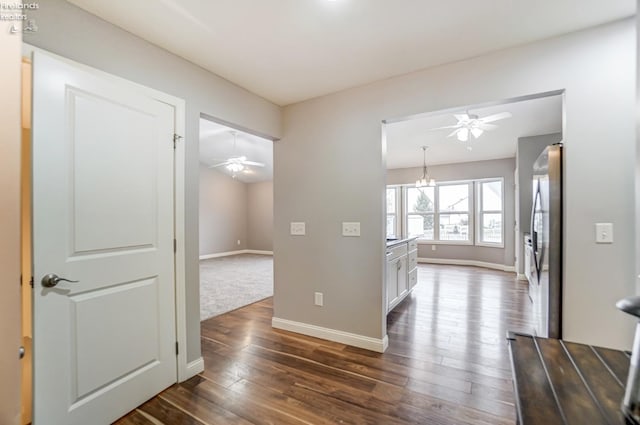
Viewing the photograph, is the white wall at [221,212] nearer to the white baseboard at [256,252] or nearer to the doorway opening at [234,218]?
the doorway opening at [234,218]

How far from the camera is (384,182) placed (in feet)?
8.52

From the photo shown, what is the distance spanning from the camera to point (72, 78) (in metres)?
1.54

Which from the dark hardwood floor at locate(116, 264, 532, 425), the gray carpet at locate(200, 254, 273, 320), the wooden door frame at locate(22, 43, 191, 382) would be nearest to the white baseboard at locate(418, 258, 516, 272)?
the dark hardwood floor at locate(116, 264, 532, 425)

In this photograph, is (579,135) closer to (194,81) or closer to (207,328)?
(194,81)

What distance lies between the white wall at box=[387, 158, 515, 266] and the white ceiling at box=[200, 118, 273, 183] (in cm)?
363

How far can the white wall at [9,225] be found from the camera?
30.7 inches

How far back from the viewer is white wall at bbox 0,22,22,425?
78 cm

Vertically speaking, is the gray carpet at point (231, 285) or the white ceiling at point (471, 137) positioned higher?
the white ceiling at point (471, 137)

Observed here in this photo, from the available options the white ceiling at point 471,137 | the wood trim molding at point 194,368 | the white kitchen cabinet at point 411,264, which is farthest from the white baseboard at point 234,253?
the wood trim molding at point 194,368

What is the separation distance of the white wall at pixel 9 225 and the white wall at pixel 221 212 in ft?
27.0

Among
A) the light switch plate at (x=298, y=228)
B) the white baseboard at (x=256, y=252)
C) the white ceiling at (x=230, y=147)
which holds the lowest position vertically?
the white baseboard at (x=256, y=252)

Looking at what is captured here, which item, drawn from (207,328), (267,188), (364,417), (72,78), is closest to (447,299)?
(364,417)

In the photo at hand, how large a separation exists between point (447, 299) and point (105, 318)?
13.5ft

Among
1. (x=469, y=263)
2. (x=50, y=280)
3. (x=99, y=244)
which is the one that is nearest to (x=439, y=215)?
(x=469, y=263)
